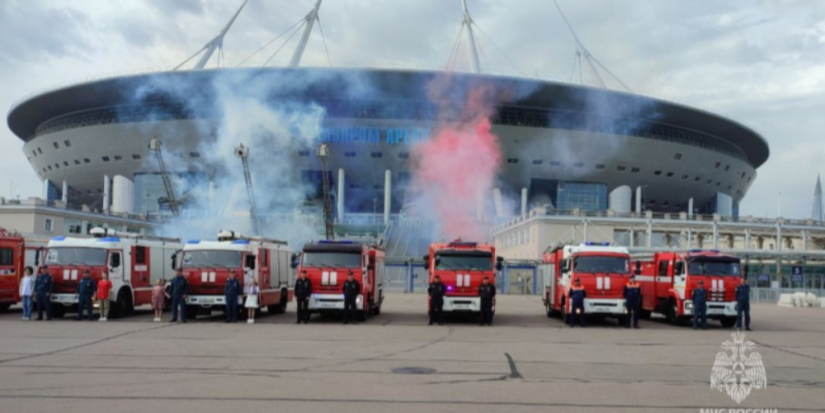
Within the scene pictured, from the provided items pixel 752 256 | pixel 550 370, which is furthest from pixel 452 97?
pixel 550 370

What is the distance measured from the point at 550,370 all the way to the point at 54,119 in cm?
9076

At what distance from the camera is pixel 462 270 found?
24438 millimetres

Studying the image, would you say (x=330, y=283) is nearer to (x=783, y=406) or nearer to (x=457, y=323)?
(x=457, y=323)

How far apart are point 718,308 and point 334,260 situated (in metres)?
12.7

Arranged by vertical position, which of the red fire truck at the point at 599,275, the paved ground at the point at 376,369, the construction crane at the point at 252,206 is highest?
the construction crane at the point at 252,206

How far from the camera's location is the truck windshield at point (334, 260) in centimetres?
2430

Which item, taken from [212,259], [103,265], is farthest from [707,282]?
[103,265]

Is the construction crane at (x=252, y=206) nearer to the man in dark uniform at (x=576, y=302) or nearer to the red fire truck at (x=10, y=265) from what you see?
the red fire truck at (x=10, y=265)

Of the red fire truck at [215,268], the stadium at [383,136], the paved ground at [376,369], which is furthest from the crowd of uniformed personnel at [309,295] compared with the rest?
the stadium at [383,136]

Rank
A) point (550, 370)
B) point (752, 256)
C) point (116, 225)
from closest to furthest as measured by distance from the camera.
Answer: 1. point (550, 370)
2. point (752, 256)
3. point (116, 225)

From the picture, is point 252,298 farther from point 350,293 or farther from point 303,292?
point 350,293

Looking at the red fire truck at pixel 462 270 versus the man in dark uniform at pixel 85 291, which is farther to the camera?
the red fire truck at pixel 462 270

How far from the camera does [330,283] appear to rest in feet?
79.4

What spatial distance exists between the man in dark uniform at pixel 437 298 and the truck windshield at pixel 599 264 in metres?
4.45
